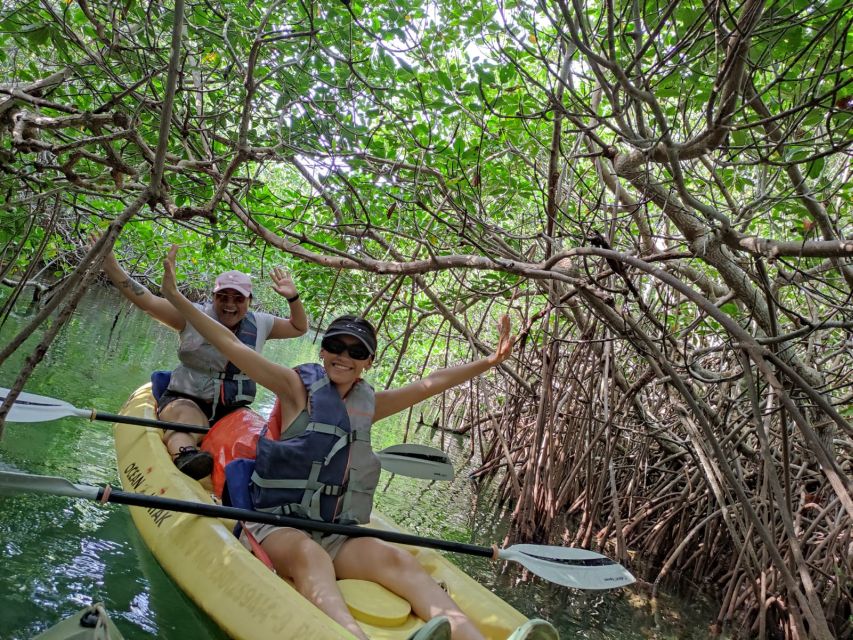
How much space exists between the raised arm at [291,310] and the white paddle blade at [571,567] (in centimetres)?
153

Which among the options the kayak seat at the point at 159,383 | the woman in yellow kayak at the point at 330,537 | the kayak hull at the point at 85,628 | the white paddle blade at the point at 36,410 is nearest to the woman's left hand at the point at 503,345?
the woman in yellow kayak at the point at 330,537

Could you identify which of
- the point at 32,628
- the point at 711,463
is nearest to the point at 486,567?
the point at 711,463

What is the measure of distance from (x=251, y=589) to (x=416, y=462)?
1.44m

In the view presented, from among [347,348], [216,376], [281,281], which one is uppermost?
[281,281]

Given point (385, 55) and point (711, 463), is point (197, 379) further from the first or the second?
point (711, 463)

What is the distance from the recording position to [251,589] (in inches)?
95.1

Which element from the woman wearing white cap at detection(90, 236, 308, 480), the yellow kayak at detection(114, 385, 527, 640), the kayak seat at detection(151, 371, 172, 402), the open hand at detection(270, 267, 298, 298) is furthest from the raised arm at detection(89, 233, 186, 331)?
the yellow kayak at detection(114, 385, 527, 640)

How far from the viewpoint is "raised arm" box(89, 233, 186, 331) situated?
2.96 metres

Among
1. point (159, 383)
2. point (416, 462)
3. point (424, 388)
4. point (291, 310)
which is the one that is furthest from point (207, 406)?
point (424, 388)

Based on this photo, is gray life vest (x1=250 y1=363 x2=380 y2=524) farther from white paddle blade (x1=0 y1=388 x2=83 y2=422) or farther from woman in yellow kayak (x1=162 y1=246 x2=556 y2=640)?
white paddle blade (x1=0 y1=388 x2=83 y2=422)

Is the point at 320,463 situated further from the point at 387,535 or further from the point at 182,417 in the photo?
the point at 182,417

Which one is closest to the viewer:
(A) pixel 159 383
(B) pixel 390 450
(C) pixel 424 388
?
(C) pixel 424 388

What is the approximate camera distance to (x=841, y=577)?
3771 mm

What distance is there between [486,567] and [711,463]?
1590 millimetres
